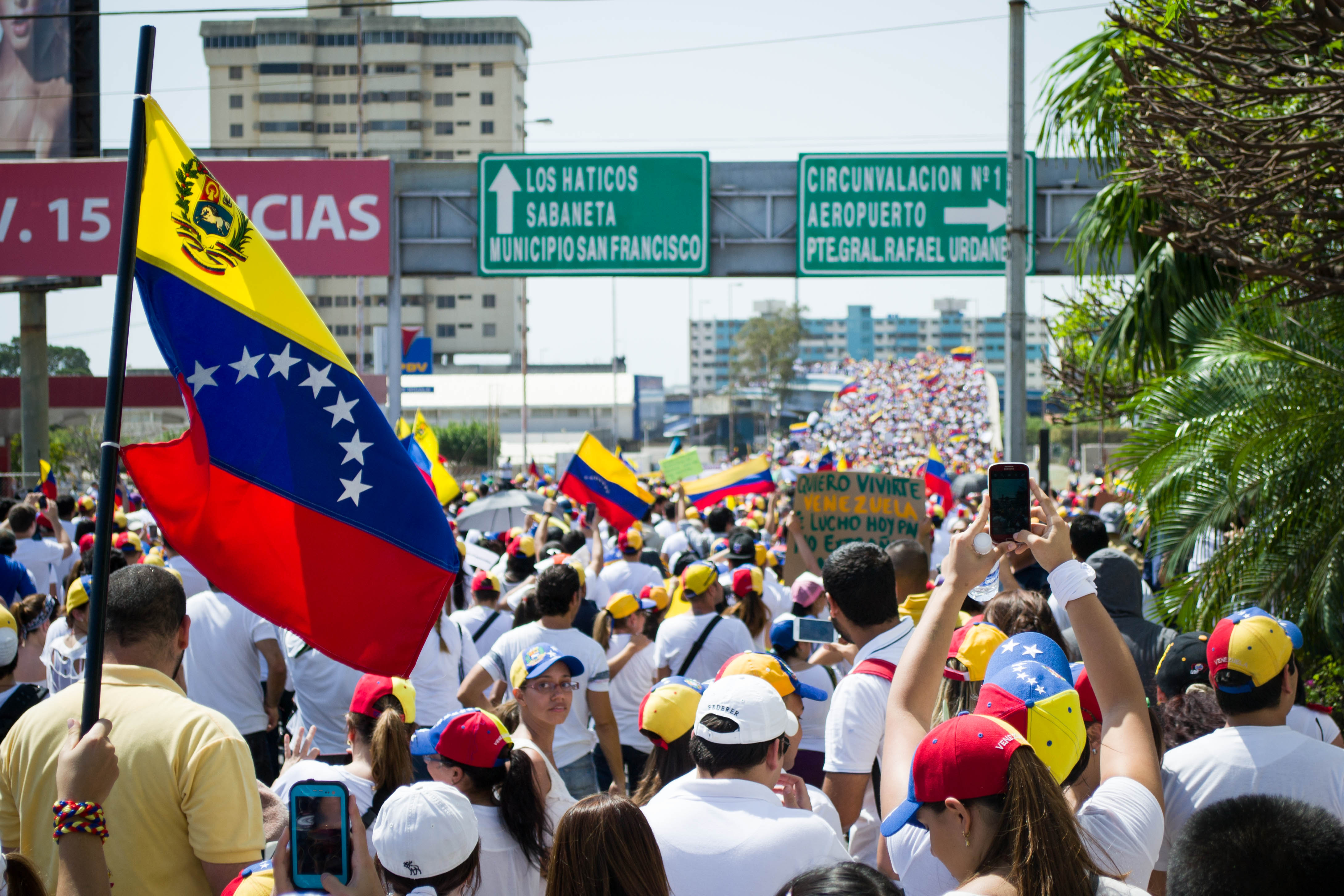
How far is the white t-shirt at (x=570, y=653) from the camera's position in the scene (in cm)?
588

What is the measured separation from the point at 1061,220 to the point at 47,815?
1520 cm

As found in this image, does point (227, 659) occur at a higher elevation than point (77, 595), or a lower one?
lower

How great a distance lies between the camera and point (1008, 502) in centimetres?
304

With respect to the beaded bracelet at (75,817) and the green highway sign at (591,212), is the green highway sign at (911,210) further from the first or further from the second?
the beaded bracelet at (75,817)

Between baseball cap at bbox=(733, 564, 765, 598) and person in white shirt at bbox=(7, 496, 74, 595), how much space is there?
5757mm

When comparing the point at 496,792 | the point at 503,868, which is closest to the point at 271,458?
the point at 496,792

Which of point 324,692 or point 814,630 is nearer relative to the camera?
point 814,630

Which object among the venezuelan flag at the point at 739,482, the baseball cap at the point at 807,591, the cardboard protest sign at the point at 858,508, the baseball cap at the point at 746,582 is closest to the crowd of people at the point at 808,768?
the baseball cap at the point at 807,591

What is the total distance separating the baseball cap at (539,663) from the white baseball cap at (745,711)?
1.31 m

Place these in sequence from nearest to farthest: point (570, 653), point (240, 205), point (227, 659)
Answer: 1. point (570, 653)
2. point (227, 659)
3. point (240, 205)

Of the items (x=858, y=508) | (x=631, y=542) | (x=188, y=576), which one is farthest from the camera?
(x=631, y=542)

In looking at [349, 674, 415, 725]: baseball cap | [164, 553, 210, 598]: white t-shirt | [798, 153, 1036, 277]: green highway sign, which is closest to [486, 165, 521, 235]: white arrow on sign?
[798, 153, 1036, 277]: green highway sign

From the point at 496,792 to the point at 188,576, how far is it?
5637mm

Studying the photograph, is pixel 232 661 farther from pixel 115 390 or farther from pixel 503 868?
pixel 115 390
